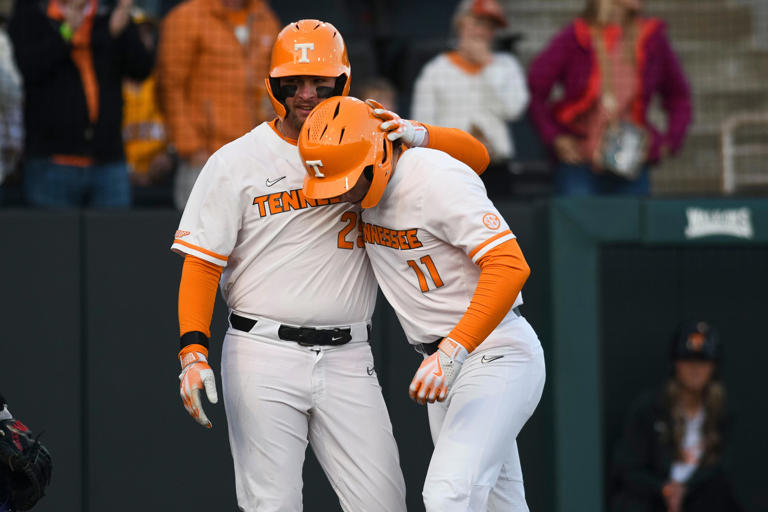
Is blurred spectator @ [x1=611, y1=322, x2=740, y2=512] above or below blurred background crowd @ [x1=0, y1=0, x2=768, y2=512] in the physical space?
below

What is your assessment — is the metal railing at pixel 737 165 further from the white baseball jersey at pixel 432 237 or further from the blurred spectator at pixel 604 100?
the white baseball jersey at pixel 432 237

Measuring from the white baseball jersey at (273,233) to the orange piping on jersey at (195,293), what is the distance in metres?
0.04

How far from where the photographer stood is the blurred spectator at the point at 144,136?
21.4 feet

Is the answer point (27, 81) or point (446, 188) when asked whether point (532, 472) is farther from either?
point (27, 81)

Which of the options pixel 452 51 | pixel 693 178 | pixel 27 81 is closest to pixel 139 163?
pixel 27 81

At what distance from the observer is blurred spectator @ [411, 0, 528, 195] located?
647cm

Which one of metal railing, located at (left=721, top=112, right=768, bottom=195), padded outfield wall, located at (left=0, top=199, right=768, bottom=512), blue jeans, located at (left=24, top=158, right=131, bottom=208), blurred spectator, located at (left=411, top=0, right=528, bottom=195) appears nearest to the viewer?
padded outfield wall, located at (left=0, top=199, right=768, bottom=512)

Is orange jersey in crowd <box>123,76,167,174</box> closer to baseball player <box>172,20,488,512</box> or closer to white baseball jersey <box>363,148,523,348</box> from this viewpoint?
baseball player <box>172,20,488,512</box>

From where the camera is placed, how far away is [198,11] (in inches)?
242

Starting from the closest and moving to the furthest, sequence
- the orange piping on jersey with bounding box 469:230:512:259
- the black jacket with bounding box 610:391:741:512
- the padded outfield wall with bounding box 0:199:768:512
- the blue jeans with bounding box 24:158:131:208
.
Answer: the orange piping on jersey with bounding box 469:230:512:259
the padded outfield wall with bounding box 0:199:768:512
the blue jeans with bounding box 24:158:131:208
the black jacket with bounding box 610:391:741:512

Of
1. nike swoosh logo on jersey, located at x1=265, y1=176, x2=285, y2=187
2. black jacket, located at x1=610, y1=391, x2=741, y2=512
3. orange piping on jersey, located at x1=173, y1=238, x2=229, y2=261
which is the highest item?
nike swoosh logo on jersey, located at x1=265, y1=176, x2=285, y2=187

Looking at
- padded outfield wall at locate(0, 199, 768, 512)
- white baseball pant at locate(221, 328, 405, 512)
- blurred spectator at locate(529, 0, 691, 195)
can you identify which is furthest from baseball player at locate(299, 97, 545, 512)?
blurred spectator at locate(529, 0, 691, 195)

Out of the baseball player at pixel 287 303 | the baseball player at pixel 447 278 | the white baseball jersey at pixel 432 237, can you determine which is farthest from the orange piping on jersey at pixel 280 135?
the white baseball jersey at pixel 432 237

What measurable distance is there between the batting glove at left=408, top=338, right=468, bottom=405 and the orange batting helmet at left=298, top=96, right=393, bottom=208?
509 mm
